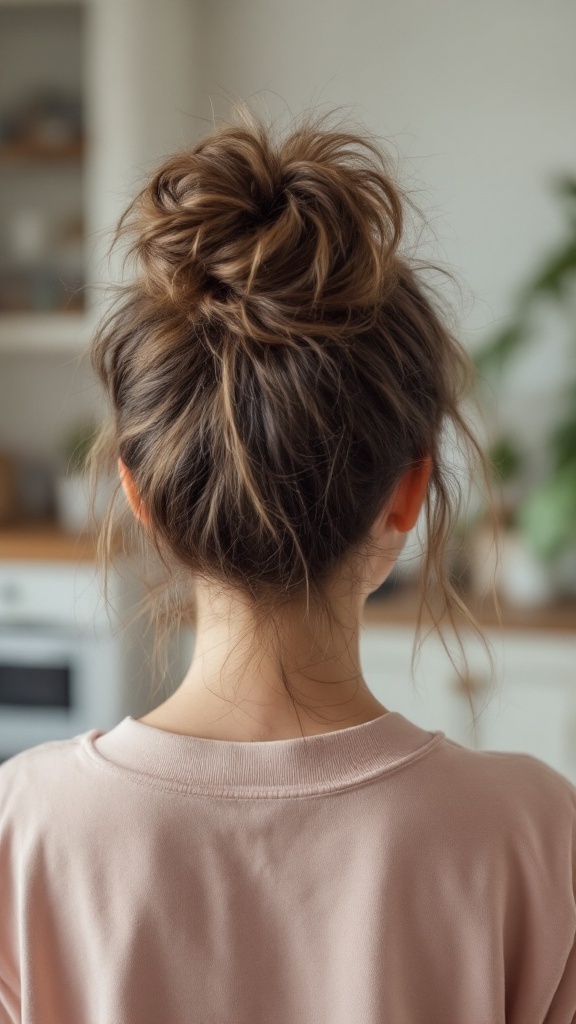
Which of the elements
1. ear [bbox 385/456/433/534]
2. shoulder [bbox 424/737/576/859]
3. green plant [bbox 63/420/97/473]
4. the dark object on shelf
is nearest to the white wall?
the dark object on shelf

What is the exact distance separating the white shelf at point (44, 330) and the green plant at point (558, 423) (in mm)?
1023

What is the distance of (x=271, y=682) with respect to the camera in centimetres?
70

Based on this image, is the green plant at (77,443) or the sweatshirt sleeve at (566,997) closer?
the sweatshirt sleeve at (566,997)

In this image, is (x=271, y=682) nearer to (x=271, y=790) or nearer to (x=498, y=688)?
(x=271, y=790)

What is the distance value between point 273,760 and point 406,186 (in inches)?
79.7

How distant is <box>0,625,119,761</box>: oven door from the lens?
242cm

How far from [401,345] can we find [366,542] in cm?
14

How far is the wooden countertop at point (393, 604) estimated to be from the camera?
2234 millimetres

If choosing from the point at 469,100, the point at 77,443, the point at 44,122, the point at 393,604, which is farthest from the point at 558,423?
the point at 44,122

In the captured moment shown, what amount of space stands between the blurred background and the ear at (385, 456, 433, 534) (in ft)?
4.98

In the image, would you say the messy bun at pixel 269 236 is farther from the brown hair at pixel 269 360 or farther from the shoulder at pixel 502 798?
the shoulder at pixel 502 798

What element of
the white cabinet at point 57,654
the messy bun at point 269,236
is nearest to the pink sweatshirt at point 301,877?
the messy bun at point 269,236

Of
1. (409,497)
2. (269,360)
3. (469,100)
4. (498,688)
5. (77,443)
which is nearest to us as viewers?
(269,360)

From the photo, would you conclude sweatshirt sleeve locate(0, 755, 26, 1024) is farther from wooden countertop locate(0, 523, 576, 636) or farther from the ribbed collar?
wooden countertop locate(0, 523, 576, 636)
